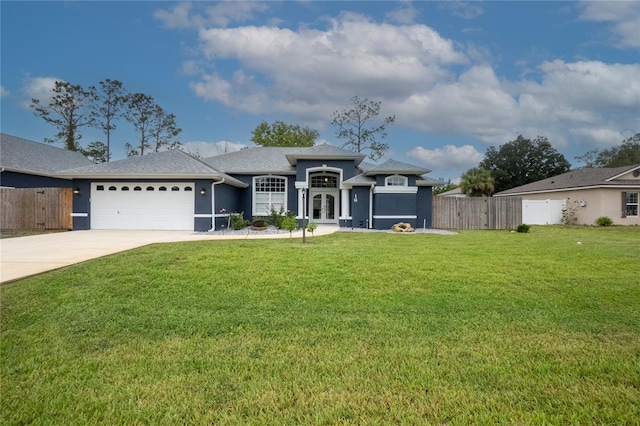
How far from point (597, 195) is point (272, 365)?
2657 cm

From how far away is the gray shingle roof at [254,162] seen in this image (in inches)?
758

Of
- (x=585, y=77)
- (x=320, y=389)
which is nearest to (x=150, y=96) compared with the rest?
(x=585, y=77)

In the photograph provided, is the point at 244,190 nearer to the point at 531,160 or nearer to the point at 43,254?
the point at 43,254

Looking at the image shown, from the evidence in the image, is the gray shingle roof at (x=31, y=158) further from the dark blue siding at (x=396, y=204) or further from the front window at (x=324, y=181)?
the dark blue siding at (x=396, y=204)

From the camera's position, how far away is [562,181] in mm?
25891

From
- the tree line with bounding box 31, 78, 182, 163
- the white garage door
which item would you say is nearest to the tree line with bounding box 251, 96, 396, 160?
the tree line with bounding box 31, 78, 182, 163

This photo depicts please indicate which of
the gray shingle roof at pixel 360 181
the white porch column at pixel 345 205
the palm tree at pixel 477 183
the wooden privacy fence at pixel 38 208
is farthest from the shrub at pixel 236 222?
the palm tree at pixel 477 183

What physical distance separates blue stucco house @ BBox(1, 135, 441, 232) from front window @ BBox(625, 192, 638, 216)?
1460 centimetres

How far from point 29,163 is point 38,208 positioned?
557 cm

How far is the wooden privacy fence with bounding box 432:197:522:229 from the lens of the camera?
18.4 meters

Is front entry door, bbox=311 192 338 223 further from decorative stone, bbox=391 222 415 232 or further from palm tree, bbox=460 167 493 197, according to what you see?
palm tree, bbox=460 167 493 197

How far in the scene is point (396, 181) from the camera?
56.9 ft

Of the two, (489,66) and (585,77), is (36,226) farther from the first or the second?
(585,77)

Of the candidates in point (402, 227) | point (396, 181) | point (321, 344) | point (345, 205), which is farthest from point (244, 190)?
point (321, 344)
